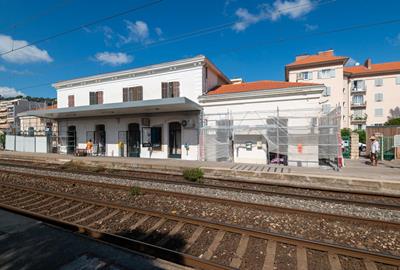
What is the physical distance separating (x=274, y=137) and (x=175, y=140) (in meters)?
8.20

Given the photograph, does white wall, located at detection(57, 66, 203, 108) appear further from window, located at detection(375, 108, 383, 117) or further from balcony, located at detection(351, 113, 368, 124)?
window, located at detection(375, 108, 383, 117)

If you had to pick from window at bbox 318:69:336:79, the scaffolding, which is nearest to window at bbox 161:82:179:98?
the scaffolding

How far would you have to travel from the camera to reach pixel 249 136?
52.1 ft

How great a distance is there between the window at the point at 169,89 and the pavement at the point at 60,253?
15539 millimetres

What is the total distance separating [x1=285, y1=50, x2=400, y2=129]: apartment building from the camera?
4309 centimetres

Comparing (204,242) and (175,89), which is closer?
(204,242)

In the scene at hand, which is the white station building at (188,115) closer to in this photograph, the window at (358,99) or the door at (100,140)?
the door at (100,140)

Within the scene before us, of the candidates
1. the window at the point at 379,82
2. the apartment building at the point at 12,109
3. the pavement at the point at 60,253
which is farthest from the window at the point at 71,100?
the window at the point at 379,82

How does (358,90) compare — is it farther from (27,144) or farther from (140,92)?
(27,144)

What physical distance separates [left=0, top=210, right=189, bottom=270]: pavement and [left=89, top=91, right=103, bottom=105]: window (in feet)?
65.1

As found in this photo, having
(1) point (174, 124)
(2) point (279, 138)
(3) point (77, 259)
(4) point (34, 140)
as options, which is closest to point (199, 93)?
(1) point (174, 124)

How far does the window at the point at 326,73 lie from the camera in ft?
133

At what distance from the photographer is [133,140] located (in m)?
20.3

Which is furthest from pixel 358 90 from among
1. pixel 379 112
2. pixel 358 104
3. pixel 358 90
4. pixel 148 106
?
pixel 148 106
